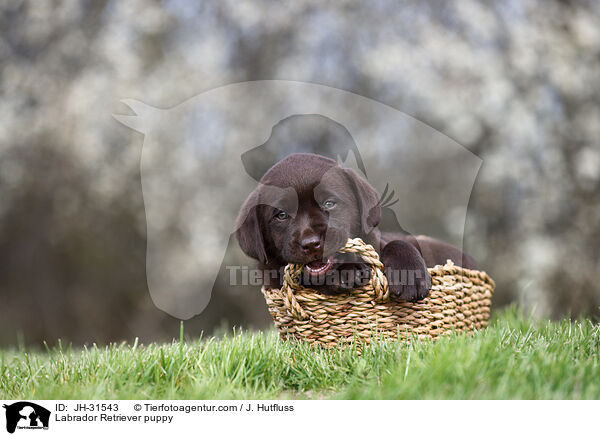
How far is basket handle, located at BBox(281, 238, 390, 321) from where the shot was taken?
6.75ft

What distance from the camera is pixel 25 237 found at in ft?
13.8

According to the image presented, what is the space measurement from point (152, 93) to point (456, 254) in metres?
2.19

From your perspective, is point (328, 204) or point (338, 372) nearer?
point (338, 372)

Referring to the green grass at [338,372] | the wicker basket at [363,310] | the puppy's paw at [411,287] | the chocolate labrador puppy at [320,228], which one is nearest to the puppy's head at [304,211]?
the chocolate labrador puppy at [320,228]

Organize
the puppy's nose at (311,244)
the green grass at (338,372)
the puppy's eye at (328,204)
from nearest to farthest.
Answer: the green grass at (338,372) → the puppy's nose at (311,244) → the puppy's eye at (328,204)

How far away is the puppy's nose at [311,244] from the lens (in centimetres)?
205

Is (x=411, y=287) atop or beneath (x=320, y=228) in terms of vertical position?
beneath

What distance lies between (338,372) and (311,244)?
1.66ft

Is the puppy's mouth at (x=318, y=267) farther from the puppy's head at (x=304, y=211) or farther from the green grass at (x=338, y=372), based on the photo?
the green grass at (x=338, y=372)

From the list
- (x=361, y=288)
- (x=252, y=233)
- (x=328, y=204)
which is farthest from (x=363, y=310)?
(x=252, y=233)

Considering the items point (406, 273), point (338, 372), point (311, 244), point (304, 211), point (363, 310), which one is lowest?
point (338, 372)

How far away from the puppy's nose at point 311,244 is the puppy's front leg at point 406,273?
1.06 ft

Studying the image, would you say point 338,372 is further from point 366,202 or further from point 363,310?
point 366,202

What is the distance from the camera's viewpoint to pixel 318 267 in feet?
6.94
